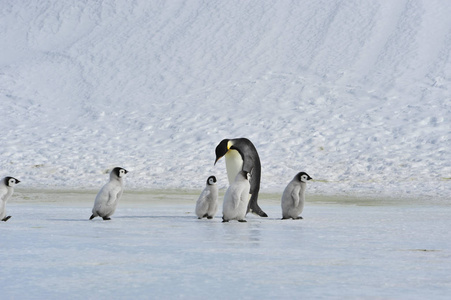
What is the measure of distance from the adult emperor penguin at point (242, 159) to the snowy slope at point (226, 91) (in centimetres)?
570

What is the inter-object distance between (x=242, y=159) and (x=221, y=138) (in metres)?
15.6

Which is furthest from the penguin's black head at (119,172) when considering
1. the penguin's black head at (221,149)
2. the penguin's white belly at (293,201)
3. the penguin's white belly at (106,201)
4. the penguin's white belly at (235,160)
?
the penguin's white belly at (235,160)

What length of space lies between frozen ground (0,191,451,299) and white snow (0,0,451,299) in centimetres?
2

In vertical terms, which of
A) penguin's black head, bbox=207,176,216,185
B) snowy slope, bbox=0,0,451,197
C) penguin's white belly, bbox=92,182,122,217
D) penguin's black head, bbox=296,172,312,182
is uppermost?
snowy slope, bbox=0,0,451,197

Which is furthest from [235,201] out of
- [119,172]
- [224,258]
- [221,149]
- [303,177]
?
[224,258]

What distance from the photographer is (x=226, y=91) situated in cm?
3097

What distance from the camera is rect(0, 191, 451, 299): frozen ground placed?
144 inches

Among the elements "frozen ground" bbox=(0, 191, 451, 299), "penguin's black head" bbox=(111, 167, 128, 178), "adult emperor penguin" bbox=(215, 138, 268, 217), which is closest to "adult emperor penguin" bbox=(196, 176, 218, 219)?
"frozen ground" bbox=(0, 191, 451, 299)

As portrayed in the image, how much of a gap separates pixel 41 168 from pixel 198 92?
453 inches

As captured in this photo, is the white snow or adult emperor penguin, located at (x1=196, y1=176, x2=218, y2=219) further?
adult emperor penguin, located at (x1=196, y1=176, x2=218, y2=219)

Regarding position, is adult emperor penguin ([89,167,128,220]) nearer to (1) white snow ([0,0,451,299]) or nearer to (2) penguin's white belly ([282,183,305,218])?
(1) white snow ([0,0,451,299])

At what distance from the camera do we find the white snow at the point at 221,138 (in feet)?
14.3

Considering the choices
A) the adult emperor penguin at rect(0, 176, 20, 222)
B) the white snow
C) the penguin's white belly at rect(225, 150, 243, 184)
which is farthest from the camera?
the penguin's white belly at rect(225, 150, 243, 184)

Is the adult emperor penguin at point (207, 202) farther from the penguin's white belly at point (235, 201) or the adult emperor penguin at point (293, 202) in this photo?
the adult emperor penguin at point (293, 202)
